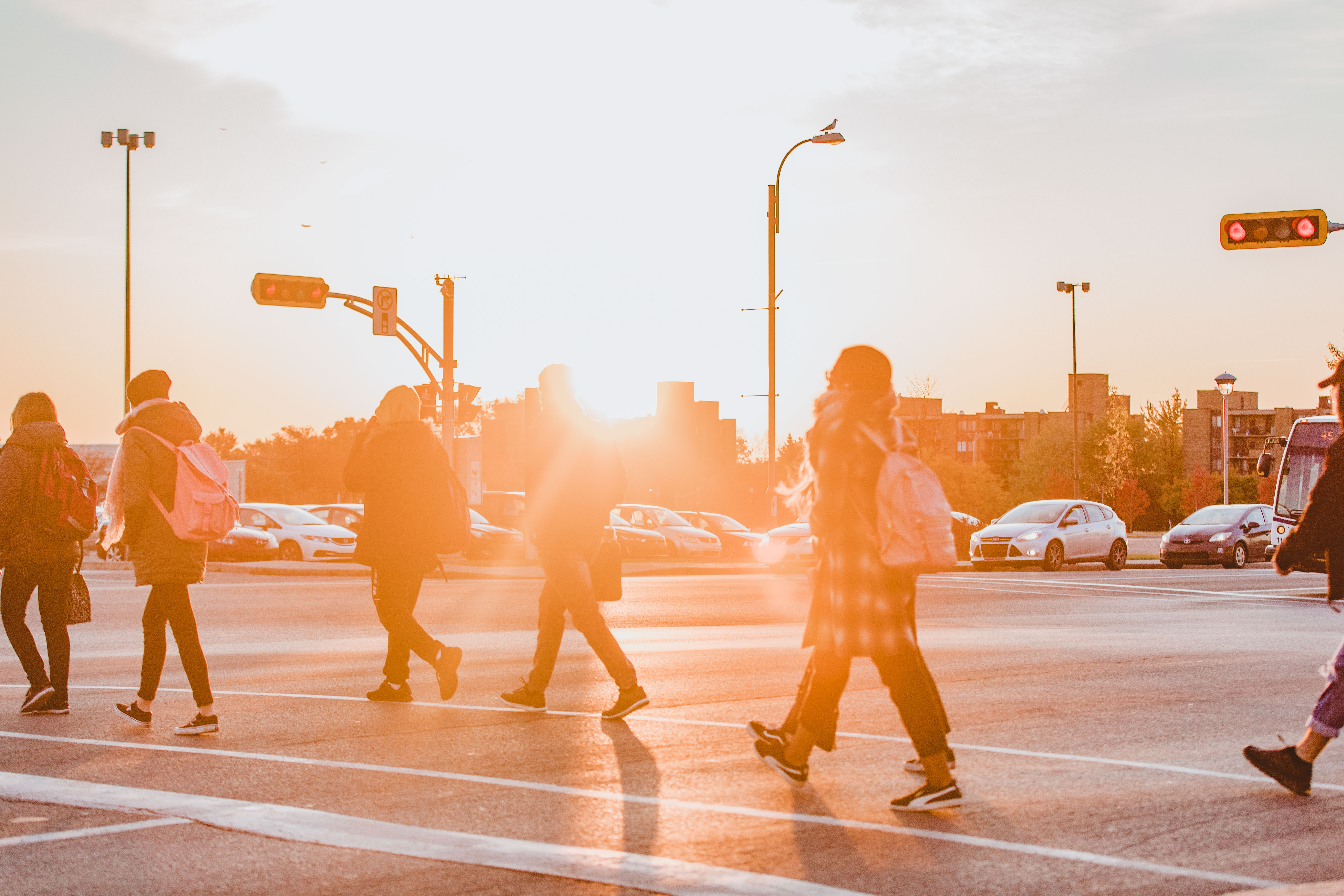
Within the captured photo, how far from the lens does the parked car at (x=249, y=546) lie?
30.2 m

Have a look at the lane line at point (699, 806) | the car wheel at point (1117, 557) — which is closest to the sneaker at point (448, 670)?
the lane line at point (699, 806)

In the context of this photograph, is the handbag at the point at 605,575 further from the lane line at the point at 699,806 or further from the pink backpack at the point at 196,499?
the pink backpack at the point at 196,499

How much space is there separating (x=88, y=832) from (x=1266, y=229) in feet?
59.8

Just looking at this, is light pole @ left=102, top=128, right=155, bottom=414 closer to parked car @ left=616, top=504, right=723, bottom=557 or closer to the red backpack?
parked car @ left=616, top=504, right=723, bottom=557

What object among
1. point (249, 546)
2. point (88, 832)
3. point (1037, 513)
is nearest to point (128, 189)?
point (249, 546)

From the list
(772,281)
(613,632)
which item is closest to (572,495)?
(613,632)

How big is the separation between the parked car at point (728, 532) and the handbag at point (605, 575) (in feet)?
94.8

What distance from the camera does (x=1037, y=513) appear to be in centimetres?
2956

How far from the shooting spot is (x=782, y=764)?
564 cm

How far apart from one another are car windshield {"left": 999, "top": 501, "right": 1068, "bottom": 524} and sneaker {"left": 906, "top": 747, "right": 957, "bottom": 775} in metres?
23.6

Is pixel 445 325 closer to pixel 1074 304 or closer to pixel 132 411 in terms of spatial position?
pixel 132 411

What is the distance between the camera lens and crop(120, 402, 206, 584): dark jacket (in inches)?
284

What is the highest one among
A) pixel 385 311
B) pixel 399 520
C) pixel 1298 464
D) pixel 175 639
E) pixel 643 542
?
pixel 385 311

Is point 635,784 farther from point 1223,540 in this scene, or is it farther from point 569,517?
point 1223,540
